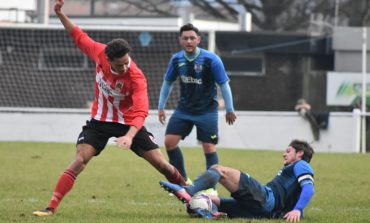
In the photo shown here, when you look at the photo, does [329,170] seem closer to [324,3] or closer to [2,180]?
[2,180]

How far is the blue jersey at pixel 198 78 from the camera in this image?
Result: 1154 cm

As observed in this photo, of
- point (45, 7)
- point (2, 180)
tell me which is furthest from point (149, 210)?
point (45, 7)

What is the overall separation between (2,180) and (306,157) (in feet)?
18.0

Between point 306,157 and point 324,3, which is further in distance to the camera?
point 324,3

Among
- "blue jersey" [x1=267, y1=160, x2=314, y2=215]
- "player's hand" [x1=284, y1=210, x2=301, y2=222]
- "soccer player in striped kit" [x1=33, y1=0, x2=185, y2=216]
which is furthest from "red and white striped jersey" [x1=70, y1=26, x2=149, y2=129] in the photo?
"player's hand" [x1=284, y1=210, x2=301, y2=222]

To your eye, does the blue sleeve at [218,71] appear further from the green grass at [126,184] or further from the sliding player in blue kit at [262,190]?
the sliding player in blue kit at [262,190]

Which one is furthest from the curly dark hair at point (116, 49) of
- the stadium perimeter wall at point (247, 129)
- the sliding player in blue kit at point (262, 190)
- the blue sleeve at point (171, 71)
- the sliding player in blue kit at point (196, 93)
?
the stadium perimeter wall at point (247, 129)

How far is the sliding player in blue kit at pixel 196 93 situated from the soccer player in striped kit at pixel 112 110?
2.04 meters

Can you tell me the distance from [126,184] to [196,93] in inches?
81.4

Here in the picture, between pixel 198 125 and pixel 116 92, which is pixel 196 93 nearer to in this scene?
pixel 198 125

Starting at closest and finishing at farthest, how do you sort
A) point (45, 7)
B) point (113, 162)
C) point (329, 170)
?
point (329, 170)
point (113, 162)
point (45, 7)

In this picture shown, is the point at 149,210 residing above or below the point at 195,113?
below

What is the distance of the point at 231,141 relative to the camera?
76.8ft

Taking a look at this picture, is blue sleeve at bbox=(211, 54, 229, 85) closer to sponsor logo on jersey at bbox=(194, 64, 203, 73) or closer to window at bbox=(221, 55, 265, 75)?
sponsor logo on jersey at bbox=(194, 64, 203, 73)
